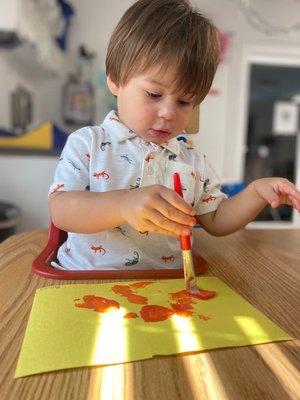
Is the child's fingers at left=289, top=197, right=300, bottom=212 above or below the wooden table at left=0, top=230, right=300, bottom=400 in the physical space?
above

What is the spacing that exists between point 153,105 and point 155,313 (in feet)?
1.12

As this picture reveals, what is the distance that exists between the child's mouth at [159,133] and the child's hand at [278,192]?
167mm

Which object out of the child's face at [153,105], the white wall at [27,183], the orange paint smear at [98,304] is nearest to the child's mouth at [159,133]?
the child's face at [153,105]

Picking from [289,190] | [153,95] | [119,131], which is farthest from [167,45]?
[289,190]

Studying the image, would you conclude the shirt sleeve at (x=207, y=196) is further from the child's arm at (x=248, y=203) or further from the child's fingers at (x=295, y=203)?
the child's fingers at (x=295, y=203)

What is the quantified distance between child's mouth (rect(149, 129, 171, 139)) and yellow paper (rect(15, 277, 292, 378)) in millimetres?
295

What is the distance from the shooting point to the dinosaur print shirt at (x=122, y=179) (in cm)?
68

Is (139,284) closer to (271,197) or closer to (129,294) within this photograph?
(129,294)

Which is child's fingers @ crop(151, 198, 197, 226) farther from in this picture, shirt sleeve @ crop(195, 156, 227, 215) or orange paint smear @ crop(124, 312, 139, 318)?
shirt sleeve @ crop(195, 156, 227, 215)

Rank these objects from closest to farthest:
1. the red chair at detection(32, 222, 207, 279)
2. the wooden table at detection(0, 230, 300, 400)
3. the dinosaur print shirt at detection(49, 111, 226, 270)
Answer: the wooden table at detection(0, 230, 300, 400), the red chair at detection(32, 222, 207, 279), the dinosaur print shirt at detection(49, 111, 226, 270)

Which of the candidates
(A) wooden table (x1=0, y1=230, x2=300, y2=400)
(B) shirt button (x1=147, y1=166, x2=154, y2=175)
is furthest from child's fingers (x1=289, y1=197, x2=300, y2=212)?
(B) shirt button (x1=147, y1=166, x2=154, y2=175)

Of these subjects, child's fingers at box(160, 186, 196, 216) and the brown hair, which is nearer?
child's fingers at box(160, 186, 196, 216)

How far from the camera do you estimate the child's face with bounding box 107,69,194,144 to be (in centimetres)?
62

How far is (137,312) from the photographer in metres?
0.42
